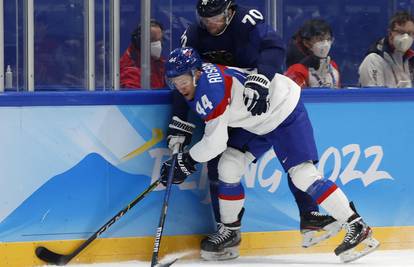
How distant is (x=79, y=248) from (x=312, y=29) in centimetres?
158

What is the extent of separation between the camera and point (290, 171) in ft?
14.9

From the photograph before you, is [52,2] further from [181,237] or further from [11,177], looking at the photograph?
[181,237]

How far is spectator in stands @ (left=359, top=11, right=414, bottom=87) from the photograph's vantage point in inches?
202

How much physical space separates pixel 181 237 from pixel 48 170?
69 cm

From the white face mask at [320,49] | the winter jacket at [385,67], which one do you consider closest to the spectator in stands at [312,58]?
the white face mask at [320,49]

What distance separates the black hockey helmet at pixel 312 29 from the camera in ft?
16.7

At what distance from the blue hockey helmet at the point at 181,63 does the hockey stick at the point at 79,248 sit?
0.51 m

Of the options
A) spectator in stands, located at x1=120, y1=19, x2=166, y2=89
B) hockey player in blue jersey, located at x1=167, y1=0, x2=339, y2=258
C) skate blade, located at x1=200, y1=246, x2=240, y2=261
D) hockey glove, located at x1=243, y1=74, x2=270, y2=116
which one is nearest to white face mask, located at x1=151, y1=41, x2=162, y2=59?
spectator in stands, located at x1=120, y1=19, x2=166, y2=89

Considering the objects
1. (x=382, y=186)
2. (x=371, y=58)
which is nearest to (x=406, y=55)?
(x=371, y=58)

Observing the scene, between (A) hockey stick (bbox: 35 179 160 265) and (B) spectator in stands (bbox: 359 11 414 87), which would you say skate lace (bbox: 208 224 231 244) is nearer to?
(A) hockey stick (bbox: 35 179 160 265)

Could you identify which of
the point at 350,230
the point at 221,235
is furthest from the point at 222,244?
the point at 350,230

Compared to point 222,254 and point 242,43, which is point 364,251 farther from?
point 242,43

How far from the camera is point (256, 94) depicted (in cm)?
433

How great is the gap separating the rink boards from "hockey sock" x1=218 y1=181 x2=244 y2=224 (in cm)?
17
